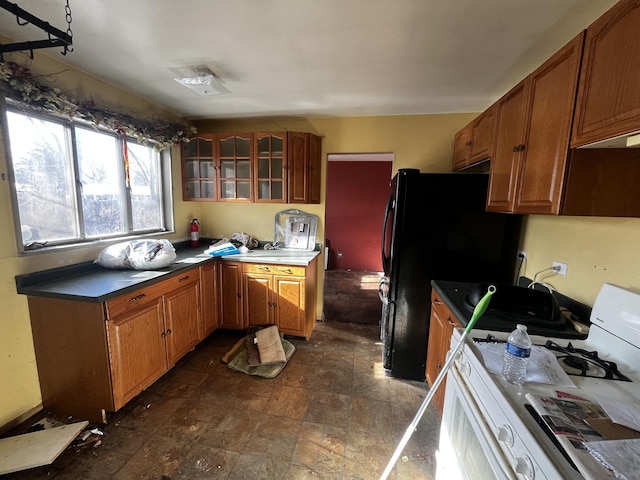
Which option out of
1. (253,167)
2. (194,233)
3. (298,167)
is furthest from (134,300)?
(298,167)

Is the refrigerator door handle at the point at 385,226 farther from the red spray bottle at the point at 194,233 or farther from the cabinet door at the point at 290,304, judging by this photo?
the red spray bottle at the point at 194,233

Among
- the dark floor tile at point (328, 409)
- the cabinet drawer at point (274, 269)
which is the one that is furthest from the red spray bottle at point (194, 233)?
the dark floor tile at point (328, 409)

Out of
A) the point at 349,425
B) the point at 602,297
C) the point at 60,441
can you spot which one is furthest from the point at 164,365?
the point at 602,297

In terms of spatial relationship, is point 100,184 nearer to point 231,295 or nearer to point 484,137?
point 231,295

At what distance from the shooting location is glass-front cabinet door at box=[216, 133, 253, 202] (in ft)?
9.54

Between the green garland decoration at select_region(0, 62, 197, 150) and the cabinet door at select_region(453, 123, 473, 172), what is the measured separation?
2770mm

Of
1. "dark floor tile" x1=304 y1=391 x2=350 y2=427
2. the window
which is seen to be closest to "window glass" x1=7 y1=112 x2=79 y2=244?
the window

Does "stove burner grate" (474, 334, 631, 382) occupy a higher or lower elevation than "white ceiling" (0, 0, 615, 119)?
lower

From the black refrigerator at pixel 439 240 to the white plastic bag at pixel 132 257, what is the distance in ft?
6.17

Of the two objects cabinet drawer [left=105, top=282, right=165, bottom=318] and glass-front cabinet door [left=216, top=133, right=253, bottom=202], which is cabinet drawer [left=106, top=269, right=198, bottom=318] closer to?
cabinet drawer [left=105, top=282, right=165, bottom=318]

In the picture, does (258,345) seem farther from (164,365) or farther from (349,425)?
(349,425)

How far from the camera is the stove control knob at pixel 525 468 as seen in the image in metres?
0.65

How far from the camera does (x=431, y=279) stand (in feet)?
6.79

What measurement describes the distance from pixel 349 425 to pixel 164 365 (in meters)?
1.46
